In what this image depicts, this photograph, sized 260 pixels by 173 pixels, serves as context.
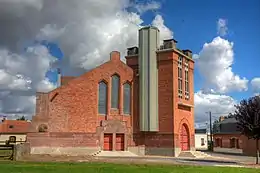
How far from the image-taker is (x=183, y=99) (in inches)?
1676

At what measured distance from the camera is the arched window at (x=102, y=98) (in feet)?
132

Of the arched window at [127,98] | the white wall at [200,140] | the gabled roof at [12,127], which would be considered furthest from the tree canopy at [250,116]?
the white wall at [200,140]

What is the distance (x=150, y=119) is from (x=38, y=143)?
13.1 meters

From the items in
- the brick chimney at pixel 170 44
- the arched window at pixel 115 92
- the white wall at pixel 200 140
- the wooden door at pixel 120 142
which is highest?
the brick chimney at pixel 170 44

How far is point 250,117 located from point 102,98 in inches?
717

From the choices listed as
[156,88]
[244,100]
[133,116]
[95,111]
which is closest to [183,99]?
[156,88]

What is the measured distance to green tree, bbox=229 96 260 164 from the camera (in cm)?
2800

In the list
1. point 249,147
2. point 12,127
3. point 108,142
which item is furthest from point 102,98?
point 12,127

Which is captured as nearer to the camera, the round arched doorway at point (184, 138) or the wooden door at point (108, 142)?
the wooden door at point (108, 142)

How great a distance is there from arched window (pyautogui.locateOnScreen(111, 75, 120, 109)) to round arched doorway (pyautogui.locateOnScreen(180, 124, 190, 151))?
877 centimetres

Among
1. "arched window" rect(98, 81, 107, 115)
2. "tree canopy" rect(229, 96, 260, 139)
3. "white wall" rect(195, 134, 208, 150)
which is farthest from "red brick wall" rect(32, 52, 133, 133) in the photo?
"white wall" rect(195, 134, 208, 150)

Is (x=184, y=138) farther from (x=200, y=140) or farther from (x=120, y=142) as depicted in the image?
(x=200, y=140)

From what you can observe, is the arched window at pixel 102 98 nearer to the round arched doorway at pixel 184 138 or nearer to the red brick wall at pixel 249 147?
the round arched doorway at pixel 184 138

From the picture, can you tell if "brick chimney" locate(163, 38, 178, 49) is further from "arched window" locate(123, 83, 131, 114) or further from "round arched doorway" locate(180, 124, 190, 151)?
"round arched doorway" locate(180, 124, 190, 151)
